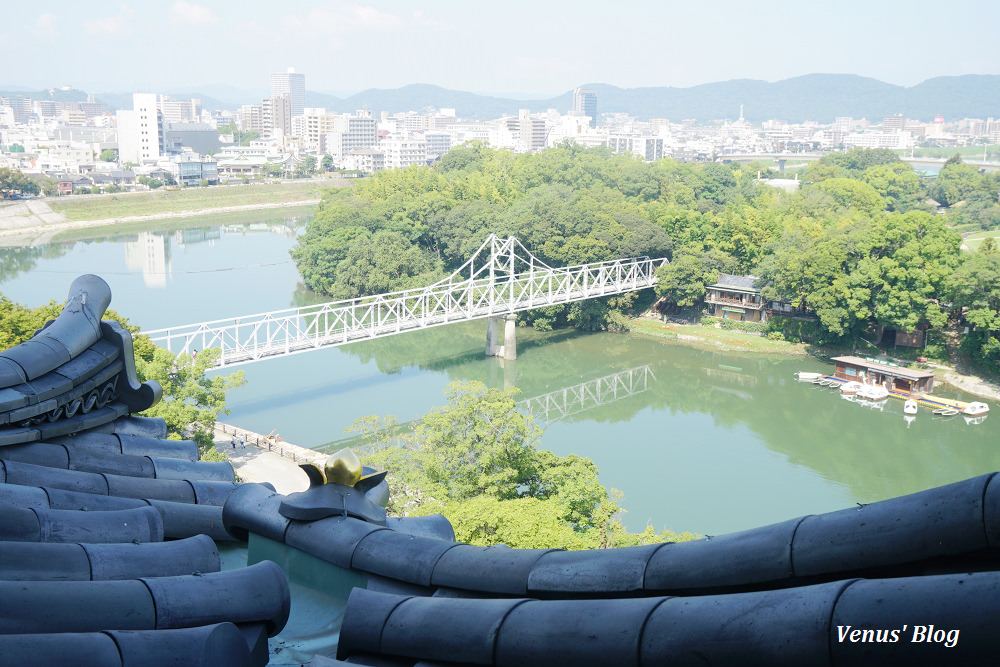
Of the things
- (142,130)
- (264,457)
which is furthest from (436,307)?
(142,130)

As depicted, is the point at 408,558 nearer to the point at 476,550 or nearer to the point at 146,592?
the point at 476,550

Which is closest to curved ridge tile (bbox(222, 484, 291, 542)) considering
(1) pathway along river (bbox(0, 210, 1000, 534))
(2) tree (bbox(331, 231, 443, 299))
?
(1) pathway along river (bbox(0, 210, 1000, 534))

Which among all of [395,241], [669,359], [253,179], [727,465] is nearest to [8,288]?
[395,241]

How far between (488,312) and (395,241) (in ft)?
27.9

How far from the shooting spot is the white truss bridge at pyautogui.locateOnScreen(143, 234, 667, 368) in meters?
19.2

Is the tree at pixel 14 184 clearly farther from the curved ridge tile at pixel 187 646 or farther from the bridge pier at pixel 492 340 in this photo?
the curved ridge tile at pixel 187 646

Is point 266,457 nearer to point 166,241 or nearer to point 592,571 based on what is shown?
point 592,571

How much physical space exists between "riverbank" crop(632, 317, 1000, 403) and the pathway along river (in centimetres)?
55

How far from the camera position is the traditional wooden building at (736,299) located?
85.4ft

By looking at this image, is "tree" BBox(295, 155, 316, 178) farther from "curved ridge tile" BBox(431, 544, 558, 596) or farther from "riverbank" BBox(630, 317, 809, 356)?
"curved ridge tile" BBox(431, 544, 558, 596)

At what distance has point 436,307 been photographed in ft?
75.4

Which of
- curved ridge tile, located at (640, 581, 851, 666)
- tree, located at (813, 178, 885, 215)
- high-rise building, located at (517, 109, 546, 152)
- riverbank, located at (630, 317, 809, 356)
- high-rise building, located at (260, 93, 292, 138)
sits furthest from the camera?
high-rise building, located at (260, 93, 292, 138)

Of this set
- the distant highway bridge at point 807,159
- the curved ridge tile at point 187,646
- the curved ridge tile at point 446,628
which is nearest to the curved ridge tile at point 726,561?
the curved ridge tile at point 446,628

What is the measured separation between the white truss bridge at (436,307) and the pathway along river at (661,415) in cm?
119
